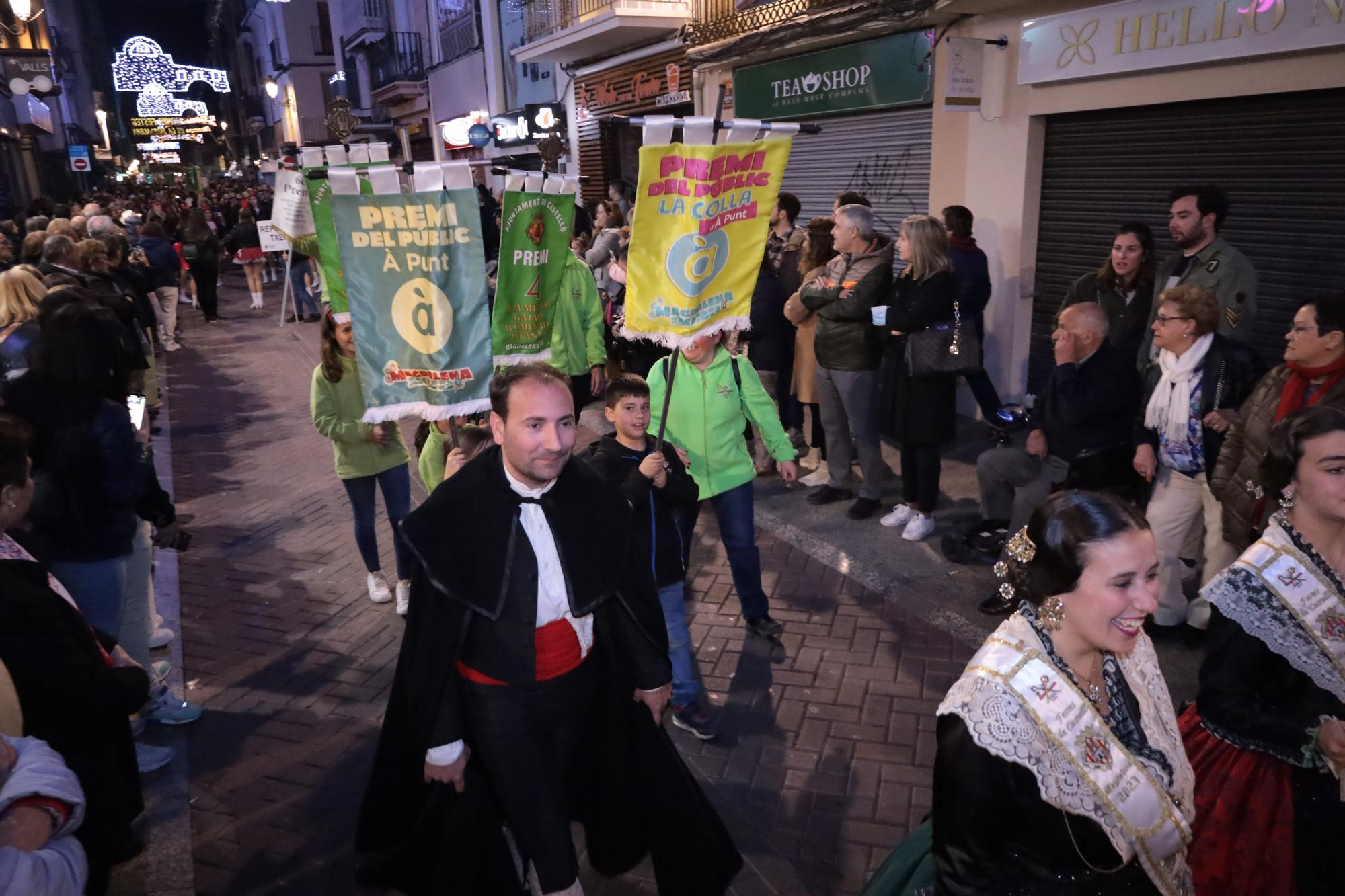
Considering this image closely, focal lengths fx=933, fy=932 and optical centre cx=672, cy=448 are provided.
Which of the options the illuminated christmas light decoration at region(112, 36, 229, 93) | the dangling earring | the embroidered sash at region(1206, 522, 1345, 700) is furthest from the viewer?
the illuminated christmas light decoration at region(112, 36, 229, 93)

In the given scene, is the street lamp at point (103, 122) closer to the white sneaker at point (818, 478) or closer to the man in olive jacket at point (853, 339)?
the white sneaker at point (818, 478)

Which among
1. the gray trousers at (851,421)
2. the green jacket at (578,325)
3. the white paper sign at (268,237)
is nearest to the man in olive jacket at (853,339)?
the gray trousers at (851,421)

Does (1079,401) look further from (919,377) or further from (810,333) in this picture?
(810,333)

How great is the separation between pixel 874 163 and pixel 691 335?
25.6 ft

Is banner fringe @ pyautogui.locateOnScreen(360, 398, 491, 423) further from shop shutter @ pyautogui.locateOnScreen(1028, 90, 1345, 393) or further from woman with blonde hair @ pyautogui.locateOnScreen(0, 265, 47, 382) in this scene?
shop shutter @ pyautogui.locateOnScreen(1028, 90, 1345, 393)

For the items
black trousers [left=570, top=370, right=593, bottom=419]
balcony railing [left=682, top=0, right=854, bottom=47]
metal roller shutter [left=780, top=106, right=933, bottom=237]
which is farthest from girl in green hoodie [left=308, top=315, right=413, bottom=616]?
balcony railing [left=682, top=0, right=854, bottom=47]

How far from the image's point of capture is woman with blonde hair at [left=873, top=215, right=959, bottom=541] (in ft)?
20.7

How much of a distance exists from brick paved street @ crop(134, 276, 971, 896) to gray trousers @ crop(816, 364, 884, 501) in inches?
36.3

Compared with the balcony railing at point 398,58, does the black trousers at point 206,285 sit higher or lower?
lower

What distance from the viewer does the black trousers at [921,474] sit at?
663cm

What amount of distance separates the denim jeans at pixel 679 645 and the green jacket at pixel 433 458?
1.46m

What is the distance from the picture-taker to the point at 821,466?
8.16 m

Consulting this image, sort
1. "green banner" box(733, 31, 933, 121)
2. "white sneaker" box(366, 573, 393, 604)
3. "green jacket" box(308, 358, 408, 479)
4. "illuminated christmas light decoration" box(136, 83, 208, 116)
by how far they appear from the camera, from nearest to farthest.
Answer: "green jacket" box(308, 358, 408, 479), "white sneaker" box(366, 573, 393, 604), "green banner" box(733, 31, 933, 121), "illuminated christmas light decoration" box(136, 83, 208, 116)

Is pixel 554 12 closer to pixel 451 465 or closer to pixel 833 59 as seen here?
pixel 833 59
